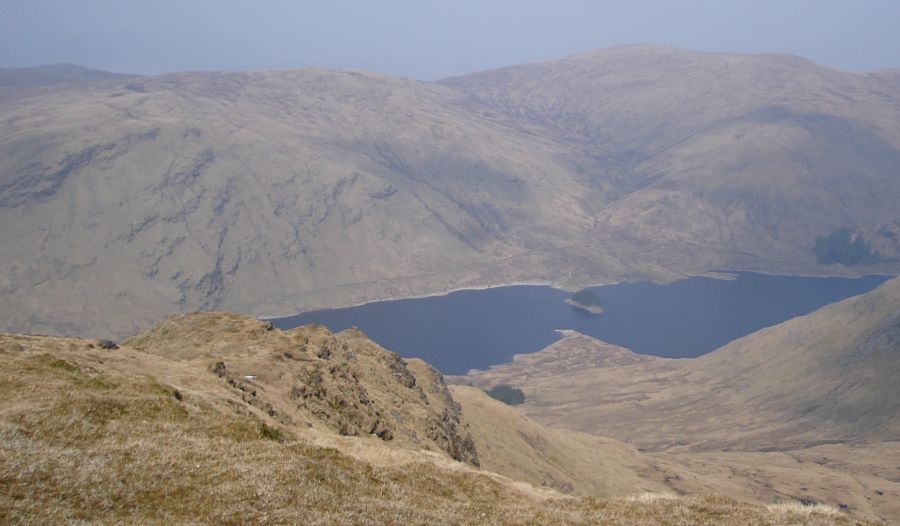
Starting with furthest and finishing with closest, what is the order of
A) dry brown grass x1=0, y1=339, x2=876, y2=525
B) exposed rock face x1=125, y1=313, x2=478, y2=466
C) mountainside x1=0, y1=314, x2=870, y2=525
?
exposed rock face x1=125, y1=313, x2=478, y2=466 → mountainside x1=0, y1=314, x2=870, y2=525 → dry brown grass x1=0, y1=339, x2=876, y2=525

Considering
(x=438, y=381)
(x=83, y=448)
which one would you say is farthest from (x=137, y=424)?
(x=438, y=381)

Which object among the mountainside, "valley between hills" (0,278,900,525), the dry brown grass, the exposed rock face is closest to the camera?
the dry brown grass

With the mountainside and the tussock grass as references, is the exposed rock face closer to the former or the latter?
the mountainside

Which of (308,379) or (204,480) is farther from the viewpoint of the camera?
(308,379)

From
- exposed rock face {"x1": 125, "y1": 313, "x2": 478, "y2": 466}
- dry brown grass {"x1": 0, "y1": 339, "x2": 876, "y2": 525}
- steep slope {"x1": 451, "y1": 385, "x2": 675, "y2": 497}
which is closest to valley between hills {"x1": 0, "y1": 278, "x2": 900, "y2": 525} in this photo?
dry brown grass {"x1": 0, "y1": 339, "x2": 876, "y2": 525}

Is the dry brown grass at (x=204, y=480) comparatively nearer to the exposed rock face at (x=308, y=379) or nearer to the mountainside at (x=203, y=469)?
the mountainside at (x=203, y=469)

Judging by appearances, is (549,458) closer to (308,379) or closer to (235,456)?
(308,379)

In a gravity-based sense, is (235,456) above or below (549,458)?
above

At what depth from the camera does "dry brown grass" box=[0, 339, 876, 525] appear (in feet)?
86.2

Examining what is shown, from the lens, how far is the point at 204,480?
95.0ft

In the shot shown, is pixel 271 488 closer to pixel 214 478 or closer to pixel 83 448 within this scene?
pixel 214 478

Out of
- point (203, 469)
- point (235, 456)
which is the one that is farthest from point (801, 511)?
point (203, 469)

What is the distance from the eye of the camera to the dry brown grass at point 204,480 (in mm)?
26281

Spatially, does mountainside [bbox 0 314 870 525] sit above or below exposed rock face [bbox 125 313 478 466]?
above
